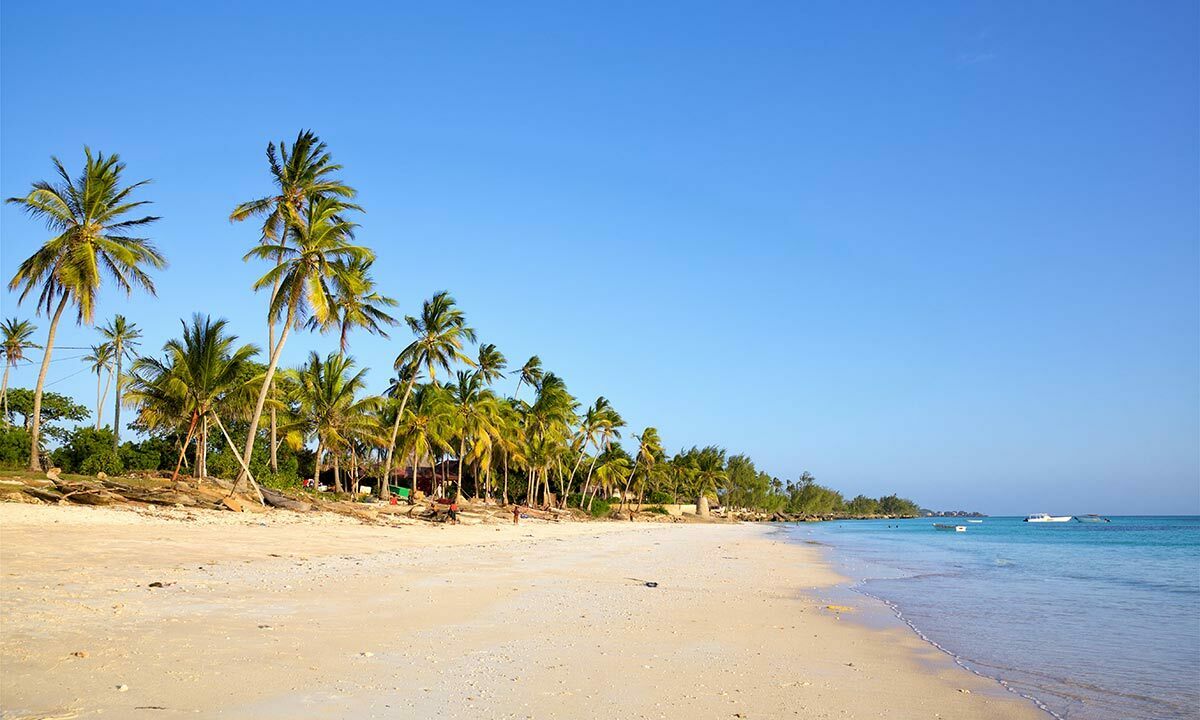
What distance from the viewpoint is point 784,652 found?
7.55 meters

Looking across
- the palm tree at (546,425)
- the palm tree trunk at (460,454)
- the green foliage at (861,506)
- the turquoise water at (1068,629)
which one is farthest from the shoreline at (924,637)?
the green foliage at (861,506)

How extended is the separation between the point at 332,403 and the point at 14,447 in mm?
12931

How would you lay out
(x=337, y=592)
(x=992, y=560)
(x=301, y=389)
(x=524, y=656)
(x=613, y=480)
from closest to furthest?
(x=524, y=656), (x=337, y=592), (x=992, y=560), (x=301, y=389), (x=613, y=480)

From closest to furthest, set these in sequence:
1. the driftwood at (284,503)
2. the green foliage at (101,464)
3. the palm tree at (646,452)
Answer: the driftwood at (284,503)
the green foliage at (101,464)
the palm tree at (646,452)

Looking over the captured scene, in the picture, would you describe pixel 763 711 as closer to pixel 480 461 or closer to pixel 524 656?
pixel 524 656

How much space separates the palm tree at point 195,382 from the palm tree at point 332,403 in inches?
353

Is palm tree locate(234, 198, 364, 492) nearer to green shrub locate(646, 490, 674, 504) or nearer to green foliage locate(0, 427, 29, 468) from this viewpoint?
green foliage locate(0, 427, 29, 468)

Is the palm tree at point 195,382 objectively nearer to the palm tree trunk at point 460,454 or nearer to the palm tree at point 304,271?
the palm tree at point 304,271

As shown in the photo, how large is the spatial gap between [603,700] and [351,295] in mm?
26451

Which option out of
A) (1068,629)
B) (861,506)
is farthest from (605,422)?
(861,506)

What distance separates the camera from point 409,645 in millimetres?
6613

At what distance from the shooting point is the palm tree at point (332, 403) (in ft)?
125

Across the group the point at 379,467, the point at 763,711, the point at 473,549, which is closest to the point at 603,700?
the point at 763,711

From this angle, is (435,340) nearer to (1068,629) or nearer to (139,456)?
(139,456)
